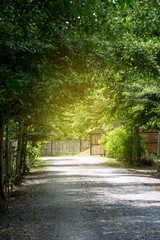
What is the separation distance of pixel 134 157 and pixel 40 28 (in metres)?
23.9

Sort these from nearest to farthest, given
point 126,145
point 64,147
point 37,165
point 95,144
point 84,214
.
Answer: point 84,214 < point 126,145 < point 37,165 < point 95,144 < point 64,147

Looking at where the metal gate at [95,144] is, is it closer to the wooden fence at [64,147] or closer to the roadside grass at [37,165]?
the wooden fence at [64,147]

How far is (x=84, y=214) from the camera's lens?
1057 cm

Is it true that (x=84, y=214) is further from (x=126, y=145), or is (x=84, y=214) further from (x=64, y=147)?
(x=64, y=147)

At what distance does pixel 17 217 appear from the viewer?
10617mm

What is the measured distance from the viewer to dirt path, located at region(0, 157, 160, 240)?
27.4ft

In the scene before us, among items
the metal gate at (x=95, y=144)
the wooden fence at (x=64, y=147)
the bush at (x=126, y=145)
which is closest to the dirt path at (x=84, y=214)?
the bush at (x=126, y=145)

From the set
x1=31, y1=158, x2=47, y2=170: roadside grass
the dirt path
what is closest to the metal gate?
x1=31, y1=158, x2=47, y2=170: roadside grass

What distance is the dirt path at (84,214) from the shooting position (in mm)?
8363

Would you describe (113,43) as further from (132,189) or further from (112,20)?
(132,189)

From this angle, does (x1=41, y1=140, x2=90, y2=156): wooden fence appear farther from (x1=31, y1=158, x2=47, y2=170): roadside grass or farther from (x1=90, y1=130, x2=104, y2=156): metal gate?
(x1=31, y1=158, x2=47, y2=170): roadside grass

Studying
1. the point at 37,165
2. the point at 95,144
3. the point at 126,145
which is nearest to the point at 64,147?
the point at 95,144

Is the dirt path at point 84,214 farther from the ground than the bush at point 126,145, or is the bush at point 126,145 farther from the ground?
the bush at point 126,145

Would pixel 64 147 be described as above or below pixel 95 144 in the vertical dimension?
below
